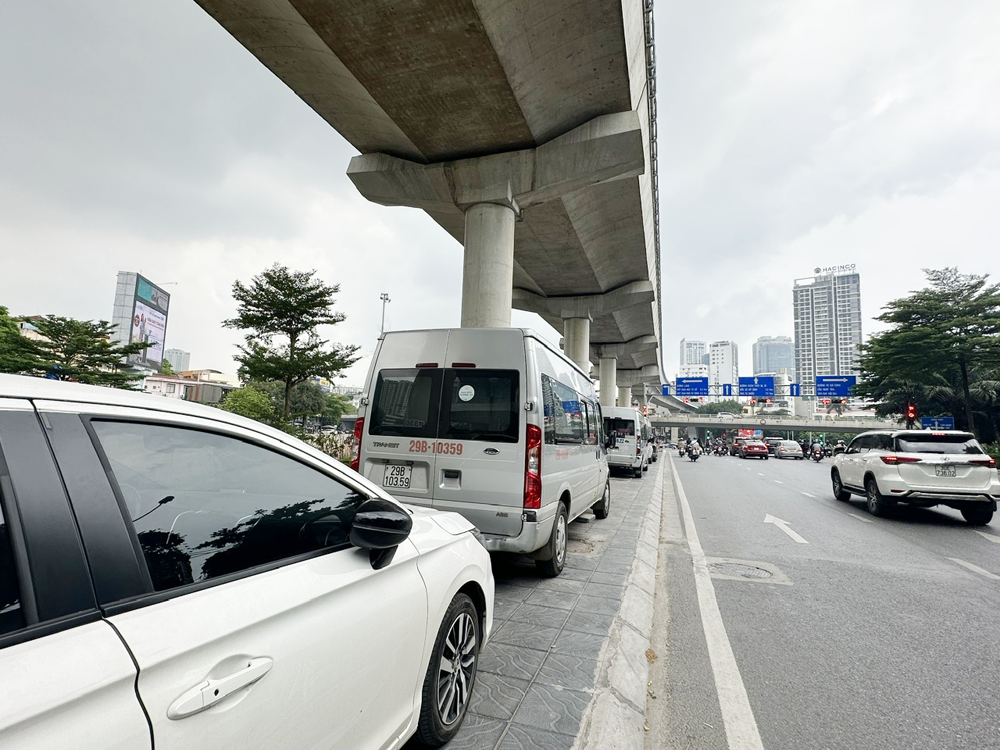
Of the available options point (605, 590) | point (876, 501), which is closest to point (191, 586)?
point (605, 590)

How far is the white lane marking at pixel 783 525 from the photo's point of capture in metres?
7.67

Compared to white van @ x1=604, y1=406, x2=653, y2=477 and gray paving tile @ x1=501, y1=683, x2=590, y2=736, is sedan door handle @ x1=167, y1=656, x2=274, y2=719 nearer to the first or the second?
gray paving tile @ x1=501, y1=683, x2=590, y2=736

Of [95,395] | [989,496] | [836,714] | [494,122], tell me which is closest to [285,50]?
[494,122]

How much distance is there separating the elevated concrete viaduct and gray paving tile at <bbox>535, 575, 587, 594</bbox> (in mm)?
7605

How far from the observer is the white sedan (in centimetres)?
100

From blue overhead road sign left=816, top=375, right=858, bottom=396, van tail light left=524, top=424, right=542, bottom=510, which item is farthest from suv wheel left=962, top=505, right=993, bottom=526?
blue overhead road sign left=816, top=375, right=858, bottom=396

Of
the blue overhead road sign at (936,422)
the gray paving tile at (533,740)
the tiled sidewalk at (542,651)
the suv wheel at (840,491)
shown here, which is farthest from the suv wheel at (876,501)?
the blue overhead road sign at (936,422)

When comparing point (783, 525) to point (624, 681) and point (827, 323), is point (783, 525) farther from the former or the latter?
point (827, 323)

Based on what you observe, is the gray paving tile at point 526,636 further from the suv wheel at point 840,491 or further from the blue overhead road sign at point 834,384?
the blue overhead road sign at point 834,384

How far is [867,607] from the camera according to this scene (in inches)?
186

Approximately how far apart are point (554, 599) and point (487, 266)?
29.3 feet

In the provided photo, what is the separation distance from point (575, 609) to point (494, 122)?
9.74 metres

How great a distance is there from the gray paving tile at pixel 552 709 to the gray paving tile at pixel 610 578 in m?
2.25

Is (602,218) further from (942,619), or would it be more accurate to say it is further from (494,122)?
(942,619)
